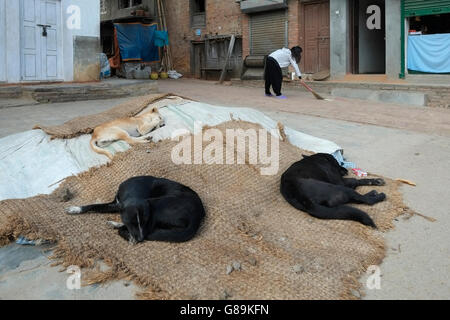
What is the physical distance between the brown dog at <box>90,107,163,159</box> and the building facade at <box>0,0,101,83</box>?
6.76m

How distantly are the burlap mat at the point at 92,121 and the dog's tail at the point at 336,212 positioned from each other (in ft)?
8.29

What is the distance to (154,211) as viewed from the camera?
2.99 m

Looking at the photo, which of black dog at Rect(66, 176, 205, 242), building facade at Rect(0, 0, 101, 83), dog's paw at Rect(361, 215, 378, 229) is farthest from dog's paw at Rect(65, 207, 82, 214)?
building facade at Rect(0, 0, 101, 83)

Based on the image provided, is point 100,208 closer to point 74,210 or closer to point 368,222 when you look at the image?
point 74,210

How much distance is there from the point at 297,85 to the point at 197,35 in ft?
23.6

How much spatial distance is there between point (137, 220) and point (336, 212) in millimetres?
1571

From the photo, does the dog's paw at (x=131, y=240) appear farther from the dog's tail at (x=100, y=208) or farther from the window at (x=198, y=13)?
the window at (x=198, y=13)

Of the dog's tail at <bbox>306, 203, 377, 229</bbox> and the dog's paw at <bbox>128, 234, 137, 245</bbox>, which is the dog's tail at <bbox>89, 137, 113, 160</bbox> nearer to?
the dog's paw at <bbox>128, 234, 137, 245</bbox>

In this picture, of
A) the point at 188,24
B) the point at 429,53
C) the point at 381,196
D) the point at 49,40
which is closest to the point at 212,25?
the point at 188,24

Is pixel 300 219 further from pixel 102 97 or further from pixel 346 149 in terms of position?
pixel 102 97

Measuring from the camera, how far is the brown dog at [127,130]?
4.44m

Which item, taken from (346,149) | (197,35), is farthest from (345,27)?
(346,149)

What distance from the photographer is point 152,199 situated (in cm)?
308
